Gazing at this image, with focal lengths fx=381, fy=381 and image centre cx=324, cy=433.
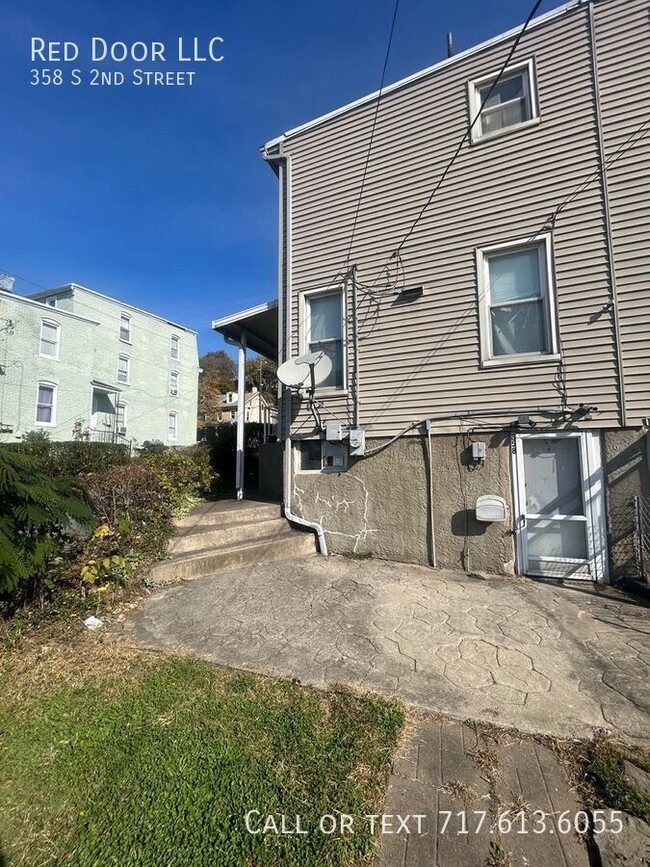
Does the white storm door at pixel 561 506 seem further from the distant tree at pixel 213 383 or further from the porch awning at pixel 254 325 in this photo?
the distant tree at pixel 213 383

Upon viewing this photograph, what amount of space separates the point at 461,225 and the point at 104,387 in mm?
20731

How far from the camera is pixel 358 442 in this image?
609 cm

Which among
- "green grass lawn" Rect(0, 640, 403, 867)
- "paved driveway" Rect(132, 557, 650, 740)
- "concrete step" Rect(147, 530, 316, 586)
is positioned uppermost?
"concrete step" Rect(147, 530, 316, 586)

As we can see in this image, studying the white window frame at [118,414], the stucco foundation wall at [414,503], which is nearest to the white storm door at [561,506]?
the stucco foundation wall at [414,503]

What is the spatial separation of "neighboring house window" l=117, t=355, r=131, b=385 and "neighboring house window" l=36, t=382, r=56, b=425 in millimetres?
4473

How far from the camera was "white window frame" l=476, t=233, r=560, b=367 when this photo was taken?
5227 millimetres

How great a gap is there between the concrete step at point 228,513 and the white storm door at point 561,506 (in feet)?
12.8

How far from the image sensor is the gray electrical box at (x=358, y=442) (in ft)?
20.0

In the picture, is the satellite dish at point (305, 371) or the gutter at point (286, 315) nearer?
the satellite dish at point (305, 371)

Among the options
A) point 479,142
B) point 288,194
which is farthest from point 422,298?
point 288,194

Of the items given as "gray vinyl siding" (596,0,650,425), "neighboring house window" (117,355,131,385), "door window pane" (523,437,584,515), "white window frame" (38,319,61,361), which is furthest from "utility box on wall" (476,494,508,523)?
"neighboring house window" (117,355,131,385)

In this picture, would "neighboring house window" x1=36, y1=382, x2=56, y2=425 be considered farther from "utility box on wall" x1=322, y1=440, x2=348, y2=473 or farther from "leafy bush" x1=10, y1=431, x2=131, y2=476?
"utility box on wall" x1=322, y1=440, x2=348, y2=473

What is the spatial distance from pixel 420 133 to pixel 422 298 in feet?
9.27

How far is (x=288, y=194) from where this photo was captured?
7270 mm
